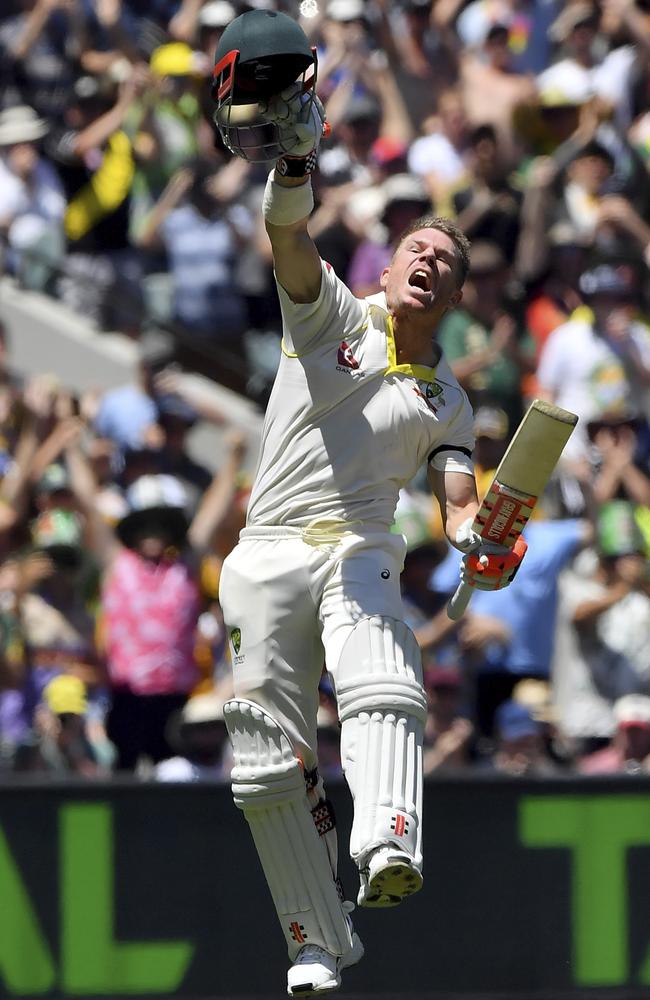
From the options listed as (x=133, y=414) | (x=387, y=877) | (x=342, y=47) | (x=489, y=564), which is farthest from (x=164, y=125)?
Answer: (x=387, y=877)

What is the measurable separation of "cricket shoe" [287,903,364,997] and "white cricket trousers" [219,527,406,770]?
2.04ft

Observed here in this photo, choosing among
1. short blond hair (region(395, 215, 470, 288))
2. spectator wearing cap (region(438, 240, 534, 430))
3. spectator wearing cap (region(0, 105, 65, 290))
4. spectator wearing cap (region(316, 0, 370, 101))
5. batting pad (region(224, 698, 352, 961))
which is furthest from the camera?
spectator wearing cap (region(316, 0, 370, 101))

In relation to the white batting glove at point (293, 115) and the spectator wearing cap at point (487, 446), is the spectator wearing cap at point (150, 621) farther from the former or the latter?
the white batting glove at point (293, 115)

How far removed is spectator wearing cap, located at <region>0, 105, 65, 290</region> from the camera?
11844 millimetres

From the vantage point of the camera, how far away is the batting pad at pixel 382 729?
6.25m

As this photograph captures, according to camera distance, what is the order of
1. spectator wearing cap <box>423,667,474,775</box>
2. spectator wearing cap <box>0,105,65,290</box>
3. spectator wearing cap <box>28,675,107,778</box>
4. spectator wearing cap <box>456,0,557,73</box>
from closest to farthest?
1. spectator wearing cap <box>28,675,107,778</box>
2. spectator wearing cap <box>423,667,474,775</box>
3. spectator wearing cap <box>0,105,65,290</box>
4. spectator wearing cap <box>456,0,557,73</box>

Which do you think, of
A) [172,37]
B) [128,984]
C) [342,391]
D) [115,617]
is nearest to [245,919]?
[128,984]

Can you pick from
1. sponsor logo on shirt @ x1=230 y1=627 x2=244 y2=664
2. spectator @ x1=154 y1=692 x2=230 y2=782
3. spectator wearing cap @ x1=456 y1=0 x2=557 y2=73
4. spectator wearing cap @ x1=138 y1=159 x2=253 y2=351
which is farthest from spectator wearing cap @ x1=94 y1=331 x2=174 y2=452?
sponsor logo on shirt @ x1=230 y1=627 x2=244 y2=664

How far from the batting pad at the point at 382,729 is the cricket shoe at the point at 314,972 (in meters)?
0.55

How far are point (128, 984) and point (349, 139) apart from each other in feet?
17.8

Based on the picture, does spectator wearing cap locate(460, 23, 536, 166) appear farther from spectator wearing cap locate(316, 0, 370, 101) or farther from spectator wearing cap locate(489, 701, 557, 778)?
spectator wearing cap locate(489, 701, 557, 778)

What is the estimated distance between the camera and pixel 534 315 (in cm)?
1125

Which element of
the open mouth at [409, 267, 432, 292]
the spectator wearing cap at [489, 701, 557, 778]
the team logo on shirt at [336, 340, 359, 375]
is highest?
the open mouth at [409, 267, 432, 292]

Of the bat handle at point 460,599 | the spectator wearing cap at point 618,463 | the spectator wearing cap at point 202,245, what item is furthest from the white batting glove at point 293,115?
the spectator wearing cap at point 202,245
